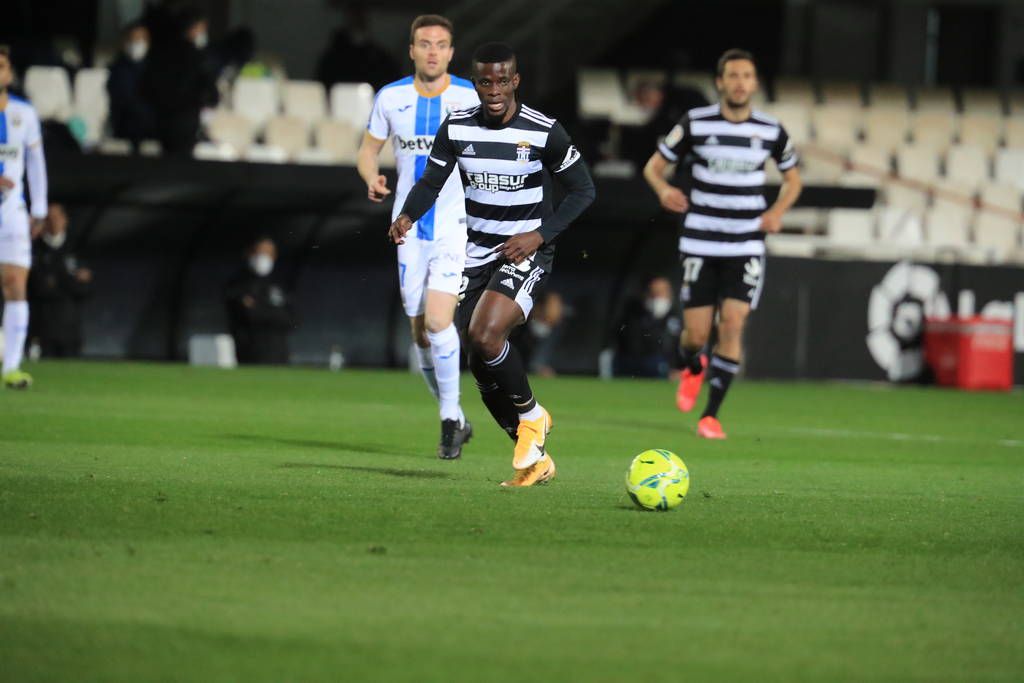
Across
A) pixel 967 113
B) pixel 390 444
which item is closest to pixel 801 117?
pixel 967 113

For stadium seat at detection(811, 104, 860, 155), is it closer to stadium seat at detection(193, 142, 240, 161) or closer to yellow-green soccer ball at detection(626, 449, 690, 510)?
stadium seat at detection(193, 142, 240, 161)

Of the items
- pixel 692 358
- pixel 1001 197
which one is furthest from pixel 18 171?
pixel 1001 197

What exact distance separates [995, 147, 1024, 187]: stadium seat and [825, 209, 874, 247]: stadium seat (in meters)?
3.48

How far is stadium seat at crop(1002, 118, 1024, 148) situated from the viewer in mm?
27719

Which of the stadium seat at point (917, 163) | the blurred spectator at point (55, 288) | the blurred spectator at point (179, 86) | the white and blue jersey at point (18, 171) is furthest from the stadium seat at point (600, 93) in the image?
the white and blue jersey at point (18, 171)

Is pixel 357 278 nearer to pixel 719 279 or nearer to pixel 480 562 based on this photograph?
pixel 719 279

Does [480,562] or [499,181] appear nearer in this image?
[480,562]

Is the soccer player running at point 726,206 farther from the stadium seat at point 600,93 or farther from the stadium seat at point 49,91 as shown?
the stadium seat at point 600,93

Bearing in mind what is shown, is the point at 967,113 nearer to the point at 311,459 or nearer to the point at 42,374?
the point at 42,374

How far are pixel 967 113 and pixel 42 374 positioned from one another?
1667 cm

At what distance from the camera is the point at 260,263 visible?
21.0 meters

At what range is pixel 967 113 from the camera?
28.2 metres

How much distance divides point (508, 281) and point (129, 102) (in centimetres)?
1387

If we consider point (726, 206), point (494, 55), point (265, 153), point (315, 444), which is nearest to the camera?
point (494, 55)
